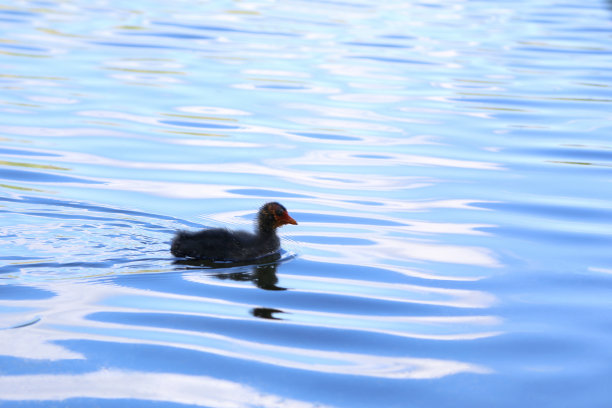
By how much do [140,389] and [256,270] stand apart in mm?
2792

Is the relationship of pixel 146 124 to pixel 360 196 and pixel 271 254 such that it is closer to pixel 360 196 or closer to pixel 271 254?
pixel 360 196

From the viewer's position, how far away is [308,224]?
34.0 feet

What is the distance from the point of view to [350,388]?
6.29 meters

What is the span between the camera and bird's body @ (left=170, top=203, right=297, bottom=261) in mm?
8789

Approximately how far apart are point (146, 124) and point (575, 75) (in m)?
9.36

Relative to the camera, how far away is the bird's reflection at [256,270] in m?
8.45

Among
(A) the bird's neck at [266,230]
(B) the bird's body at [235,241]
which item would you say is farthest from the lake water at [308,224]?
(A) the bird's neck at [266,230]

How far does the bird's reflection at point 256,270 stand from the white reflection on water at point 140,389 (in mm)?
2066

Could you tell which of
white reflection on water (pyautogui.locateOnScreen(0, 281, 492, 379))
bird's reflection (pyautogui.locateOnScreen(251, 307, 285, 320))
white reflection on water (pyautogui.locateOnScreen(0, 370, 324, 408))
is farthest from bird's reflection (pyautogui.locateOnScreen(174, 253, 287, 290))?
white reflection on water (pyautogui.locateOnScreen(0, 370, 324, 408))

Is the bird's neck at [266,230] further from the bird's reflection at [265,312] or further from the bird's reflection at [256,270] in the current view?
the bird's reflection at [265,312]

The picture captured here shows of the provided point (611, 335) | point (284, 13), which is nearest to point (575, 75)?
point (284, 13)

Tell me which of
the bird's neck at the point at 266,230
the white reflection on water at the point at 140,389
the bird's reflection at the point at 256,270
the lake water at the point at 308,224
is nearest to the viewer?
the white reflection on water at the point at 140,389

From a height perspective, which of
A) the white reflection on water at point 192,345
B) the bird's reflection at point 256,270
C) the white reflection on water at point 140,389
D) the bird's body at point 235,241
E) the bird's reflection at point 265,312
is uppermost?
the bird's body at point 235,241

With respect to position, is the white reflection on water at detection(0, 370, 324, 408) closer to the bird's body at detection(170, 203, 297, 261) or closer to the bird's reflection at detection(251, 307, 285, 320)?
the bird's reflection at detection(251, 307, 285, 320)
